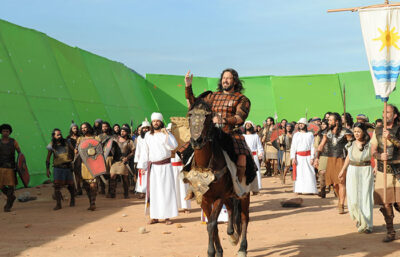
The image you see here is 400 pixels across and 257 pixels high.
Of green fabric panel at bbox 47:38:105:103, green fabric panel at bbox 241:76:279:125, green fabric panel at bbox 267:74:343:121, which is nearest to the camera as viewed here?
green fabric panel at bbox 47:38:105:103

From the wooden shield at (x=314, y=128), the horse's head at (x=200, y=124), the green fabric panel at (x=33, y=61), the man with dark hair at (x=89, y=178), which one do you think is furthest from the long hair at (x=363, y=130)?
the green fabric panel at (x=33, y=61)

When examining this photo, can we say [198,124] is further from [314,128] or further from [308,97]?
[308,97]

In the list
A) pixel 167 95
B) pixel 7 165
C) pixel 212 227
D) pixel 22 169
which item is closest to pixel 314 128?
pixel 22 169

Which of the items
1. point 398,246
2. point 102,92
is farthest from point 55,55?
point 398,246

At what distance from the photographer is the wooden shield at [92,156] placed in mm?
12039

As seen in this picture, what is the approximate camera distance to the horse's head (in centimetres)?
532

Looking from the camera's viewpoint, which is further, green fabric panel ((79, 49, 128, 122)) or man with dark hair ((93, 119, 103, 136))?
green fabric panel ((79, 49, 128, 122))

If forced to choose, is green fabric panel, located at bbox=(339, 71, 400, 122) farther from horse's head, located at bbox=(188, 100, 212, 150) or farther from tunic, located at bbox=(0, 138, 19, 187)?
horse's head, located at bbox=(188, 100, 212, 150)

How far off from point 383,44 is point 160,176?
4.96 metres

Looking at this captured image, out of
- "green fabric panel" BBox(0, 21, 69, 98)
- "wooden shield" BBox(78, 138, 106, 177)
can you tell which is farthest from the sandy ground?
"green fabric panel" BBox(0, 21, 69, 98)

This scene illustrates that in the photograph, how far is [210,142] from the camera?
568 cm

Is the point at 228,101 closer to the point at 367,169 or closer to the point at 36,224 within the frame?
the point at 367,169

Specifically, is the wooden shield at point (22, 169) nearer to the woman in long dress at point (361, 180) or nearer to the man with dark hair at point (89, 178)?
the man with dark hair at point (89, 178)

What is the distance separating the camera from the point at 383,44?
784 cm
